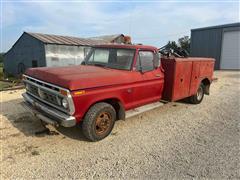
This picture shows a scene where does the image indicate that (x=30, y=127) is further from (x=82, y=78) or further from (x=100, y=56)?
(x=100, y=56)

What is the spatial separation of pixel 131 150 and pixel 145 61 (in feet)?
7.57

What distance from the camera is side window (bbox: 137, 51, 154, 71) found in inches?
202

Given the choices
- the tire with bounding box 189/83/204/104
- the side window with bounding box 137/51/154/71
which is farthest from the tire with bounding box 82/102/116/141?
the tire with bounding box 189/83/204/104

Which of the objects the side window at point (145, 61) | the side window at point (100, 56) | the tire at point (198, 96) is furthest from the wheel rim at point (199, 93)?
the side window at point (100, 56)

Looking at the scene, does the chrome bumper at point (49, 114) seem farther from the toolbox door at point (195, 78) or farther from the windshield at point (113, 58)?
the toolbox door at point (195, 78)

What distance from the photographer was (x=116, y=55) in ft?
17.1

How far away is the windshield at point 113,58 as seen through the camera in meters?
5.02

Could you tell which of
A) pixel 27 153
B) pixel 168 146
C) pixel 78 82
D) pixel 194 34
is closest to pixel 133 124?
pixel 168 146

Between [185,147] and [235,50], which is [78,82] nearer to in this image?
[185,147]

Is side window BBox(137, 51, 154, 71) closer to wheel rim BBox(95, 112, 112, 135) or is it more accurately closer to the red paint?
the red paint

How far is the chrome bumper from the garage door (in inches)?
788

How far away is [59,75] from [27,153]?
1.53m

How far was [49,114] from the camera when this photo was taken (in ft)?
13.4

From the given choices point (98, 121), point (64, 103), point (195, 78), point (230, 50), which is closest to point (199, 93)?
point (195, 78)
